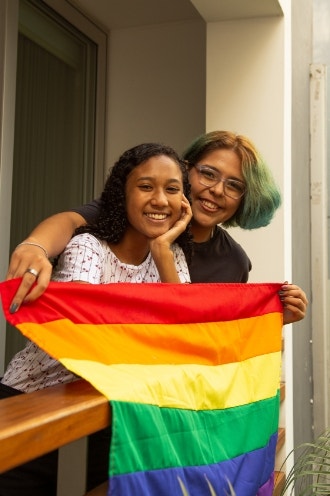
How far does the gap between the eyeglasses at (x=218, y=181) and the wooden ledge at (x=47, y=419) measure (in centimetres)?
152

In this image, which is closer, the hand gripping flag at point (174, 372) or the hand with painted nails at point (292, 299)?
the hand gripping flag at point (174, 372)

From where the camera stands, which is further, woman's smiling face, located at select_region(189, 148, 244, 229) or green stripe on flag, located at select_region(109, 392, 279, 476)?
woman's smiling face, located at select_region(189, 148, 244, 229)

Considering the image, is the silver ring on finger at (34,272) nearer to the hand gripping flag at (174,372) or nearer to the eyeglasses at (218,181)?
the hand gripping flag at (174,372)

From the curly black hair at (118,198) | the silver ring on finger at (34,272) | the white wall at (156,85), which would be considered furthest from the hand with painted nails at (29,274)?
the white wall at (156,85)

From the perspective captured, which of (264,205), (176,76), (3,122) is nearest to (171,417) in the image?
(264,205)

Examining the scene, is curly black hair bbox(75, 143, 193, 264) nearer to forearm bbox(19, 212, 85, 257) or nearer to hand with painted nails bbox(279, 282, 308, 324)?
forearm bbox(19, 212, 85, 257)

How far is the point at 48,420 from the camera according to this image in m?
1.21

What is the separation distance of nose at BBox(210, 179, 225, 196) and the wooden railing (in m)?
1.46

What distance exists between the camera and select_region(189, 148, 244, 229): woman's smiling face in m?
2.86

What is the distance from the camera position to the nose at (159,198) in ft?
7.45

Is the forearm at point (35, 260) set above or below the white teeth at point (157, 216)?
below

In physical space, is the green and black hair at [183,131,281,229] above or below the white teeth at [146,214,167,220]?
above

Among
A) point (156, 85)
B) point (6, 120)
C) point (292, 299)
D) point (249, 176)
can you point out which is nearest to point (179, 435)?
point (292, 299)

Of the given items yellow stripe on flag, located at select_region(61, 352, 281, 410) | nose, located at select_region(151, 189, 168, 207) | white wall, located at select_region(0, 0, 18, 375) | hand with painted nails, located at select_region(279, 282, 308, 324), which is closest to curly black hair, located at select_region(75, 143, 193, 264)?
nose, located at select_region(151, 189, 168, 207)
